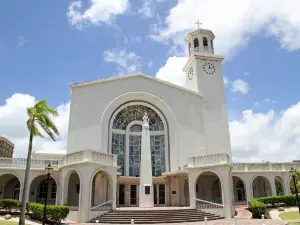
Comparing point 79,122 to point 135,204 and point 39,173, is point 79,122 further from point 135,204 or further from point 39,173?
point 135,204

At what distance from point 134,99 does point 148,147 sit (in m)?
6.64

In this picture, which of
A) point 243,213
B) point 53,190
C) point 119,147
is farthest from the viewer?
point 119,147

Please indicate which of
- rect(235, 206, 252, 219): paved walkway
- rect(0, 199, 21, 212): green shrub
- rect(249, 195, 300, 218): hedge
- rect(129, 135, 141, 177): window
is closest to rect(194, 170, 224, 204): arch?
rect(235, 206, 252, 219): paved walkway

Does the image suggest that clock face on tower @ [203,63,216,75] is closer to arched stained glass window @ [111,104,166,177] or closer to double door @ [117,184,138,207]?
arched stained glass window @ [111,104,166,177]

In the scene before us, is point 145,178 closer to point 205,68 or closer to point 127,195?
point 127,195

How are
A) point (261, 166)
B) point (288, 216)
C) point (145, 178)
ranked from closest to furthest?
1. point (288, 216)
2. point (145, 178)
3. point (261, 166)

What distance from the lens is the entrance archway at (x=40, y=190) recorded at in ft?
87.4

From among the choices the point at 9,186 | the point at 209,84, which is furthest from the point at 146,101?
the point at 9,186

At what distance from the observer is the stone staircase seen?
18.8m

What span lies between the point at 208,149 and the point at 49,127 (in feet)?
55.3

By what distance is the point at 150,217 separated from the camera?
19.1m

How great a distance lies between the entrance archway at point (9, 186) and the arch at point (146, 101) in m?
9.67

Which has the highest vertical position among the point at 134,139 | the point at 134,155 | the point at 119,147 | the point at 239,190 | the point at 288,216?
the point at 134,139

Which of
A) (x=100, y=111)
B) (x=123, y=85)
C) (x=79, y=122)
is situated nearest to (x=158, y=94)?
(x=123, y=85)
